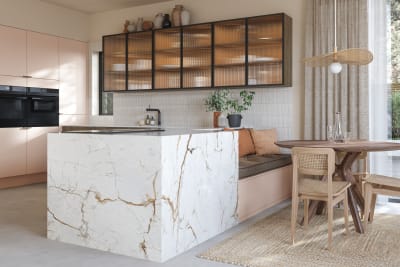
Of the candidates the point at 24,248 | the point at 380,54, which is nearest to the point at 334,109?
the point at 380,54

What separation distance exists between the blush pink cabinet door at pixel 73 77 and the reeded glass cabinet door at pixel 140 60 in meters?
1.16

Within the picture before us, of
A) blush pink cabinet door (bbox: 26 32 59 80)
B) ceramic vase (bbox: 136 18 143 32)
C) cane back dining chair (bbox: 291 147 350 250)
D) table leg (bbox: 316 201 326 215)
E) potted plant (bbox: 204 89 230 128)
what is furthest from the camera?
ceramic vase (bbox: 136 18 143 32)

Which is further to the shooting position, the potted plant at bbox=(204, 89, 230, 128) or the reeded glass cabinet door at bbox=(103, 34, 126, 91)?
the reeded glass cabinet door at bbox=(103, 34, 126, 91)

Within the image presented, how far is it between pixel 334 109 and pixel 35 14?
4.45 metres

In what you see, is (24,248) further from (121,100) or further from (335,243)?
(121,100)

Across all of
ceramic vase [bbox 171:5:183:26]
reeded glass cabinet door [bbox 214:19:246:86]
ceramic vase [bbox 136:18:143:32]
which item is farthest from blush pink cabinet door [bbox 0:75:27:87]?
reeded glass cabinet door [bbox 214:19:246:86]

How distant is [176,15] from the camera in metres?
6.09

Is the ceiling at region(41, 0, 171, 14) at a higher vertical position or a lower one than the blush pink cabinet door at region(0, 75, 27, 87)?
higher

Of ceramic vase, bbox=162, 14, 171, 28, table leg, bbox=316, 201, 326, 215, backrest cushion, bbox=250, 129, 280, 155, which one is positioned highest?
ceramic vase, bbox=162, 14, 171, 28

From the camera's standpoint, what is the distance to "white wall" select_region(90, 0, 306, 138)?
552 cm

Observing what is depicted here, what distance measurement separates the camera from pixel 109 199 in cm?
321

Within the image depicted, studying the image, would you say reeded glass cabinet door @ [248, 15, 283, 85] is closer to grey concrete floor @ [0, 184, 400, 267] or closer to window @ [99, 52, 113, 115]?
grey concrete floor @ [0, 184, 400, 267]

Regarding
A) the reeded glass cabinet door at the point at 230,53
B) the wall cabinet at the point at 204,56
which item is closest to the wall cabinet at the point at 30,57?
the wall cabinet at the point at 204,56

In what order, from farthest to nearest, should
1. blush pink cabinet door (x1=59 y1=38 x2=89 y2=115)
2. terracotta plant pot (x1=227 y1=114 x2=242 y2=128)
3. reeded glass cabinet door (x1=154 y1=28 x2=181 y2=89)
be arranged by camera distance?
blush pink cabinet door (x1=59 y1=38 x2=89 y2=115) < reeded glass cabinet door (x1=154 y1=28 x2=181 y2=89) < terracotta plant pot (x1=227 y1=114 x2=242 y2=128)
